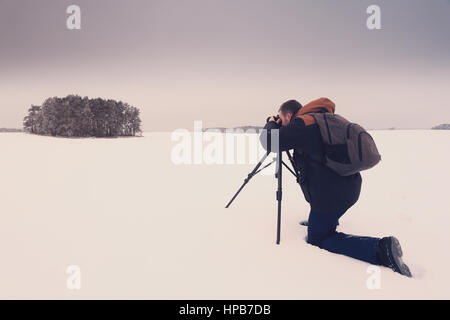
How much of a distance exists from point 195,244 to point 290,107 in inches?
77.5

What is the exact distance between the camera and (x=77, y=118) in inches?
1353

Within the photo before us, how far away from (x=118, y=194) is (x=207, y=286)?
139 inches

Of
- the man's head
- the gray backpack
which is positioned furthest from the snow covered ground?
the man's head

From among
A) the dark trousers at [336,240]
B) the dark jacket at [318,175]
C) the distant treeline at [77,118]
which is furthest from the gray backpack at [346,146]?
the distant treeline at [77,118]

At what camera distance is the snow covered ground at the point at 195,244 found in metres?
Result: 1.85

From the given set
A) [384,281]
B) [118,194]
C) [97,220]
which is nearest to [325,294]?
[384,281]

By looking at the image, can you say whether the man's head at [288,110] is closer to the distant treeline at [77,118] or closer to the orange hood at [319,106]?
the orange hood at [319,106]

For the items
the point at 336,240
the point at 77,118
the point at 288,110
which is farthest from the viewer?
the point at 77,118

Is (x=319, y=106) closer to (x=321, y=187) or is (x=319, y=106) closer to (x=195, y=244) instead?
(x=321, y=187)

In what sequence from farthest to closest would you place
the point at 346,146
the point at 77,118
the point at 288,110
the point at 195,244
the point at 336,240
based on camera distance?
the point at 77,118, the point at 288,110, the point at 195,244, the point at 336,240, the point at 346,146

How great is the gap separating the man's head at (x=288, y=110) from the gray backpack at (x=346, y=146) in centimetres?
41

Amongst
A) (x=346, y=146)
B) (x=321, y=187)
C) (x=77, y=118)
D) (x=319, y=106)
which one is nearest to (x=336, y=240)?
(x=321, y=187)

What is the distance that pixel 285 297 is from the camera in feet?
5.74
